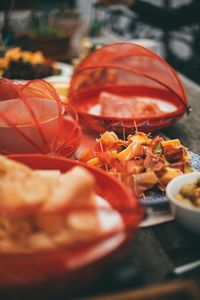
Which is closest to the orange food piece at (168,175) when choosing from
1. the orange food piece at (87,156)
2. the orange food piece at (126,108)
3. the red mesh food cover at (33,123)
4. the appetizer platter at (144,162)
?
the appetizer platter at (144,162)

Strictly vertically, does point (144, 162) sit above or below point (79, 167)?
below

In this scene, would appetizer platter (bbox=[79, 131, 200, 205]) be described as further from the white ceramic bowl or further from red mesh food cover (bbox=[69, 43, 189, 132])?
red mesh food cover (bbox=[69, 43, 189, 132])

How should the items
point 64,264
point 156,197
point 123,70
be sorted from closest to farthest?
point 64,264 < point 156,197 < point 123,70

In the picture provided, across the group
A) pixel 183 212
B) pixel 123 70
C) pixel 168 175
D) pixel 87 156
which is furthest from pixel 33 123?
pixel 123 70

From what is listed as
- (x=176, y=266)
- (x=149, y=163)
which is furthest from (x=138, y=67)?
(x=176, y=266)

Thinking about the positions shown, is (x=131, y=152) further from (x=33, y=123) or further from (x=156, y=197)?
(x=33, y=123)

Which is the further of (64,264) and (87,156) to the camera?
(87,156)

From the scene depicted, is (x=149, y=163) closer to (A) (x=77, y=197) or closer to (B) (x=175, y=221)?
(B) (x=175, y=221)

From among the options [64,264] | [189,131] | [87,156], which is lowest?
[189,131]
